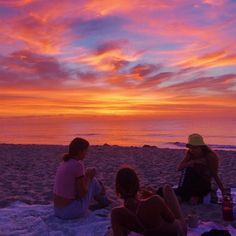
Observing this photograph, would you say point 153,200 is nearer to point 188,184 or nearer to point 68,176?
point 68,176

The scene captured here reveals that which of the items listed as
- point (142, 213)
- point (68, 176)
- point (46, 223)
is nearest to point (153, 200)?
point (142, 213)

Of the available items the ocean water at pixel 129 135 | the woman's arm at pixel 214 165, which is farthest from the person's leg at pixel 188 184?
the ocean water at pixel 129 135

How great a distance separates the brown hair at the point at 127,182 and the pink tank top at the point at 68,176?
1.93 metres

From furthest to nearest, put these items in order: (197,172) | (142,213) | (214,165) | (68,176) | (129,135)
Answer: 1. (129,135)
2. (197,172)
3. (214,165)
4. (68,176)
5. (142,213)

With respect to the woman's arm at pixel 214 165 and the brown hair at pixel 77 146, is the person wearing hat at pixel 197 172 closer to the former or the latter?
the woman's arm at pixel 214 165

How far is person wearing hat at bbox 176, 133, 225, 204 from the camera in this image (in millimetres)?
6727

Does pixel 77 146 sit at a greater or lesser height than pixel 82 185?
greater

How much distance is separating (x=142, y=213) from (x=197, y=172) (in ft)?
10.2

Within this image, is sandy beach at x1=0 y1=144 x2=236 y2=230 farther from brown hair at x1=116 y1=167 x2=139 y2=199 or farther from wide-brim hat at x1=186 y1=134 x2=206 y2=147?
brown hair at x1=116 y1=167 x2=139 y2=199

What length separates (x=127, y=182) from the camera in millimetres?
3861

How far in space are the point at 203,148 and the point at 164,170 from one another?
18.0 feet

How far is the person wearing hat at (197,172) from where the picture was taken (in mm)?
6727

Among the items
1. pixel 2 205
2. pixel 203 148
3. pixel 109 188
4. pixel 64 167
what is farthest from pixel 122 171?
pixel 109 188

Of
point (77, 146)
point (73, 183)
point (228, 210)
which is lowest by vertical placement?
point (228, 210)
